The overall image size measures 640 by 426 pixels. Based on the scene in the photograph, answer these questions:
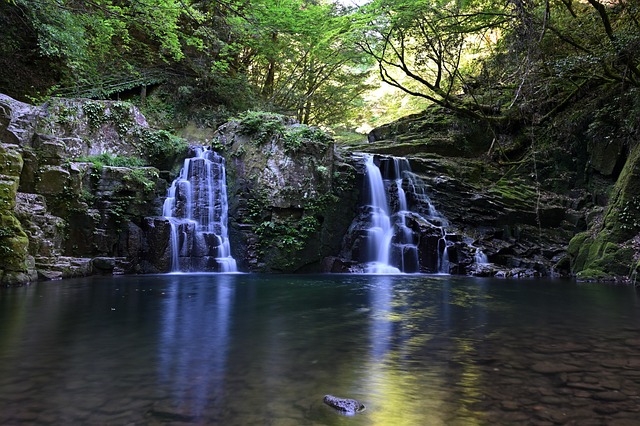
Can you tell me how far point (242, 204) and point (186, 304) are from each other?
24.9 ft

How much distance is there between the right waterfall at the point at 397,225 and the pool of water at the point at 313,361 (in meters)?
6.83

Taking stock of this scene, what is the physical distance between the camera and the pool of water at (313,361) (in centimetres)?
243

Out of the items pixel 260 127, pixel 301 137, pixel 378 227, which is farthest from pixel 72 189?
pixel 378 227

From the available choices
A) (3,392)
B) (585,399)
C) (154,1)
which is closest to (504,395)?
(585,399)

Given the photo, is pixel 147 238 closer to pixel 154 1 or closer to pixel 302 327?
pixel 154 1

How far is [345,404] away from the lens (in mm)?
2496

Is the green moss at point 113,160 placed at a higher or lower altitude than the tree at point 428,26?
lower

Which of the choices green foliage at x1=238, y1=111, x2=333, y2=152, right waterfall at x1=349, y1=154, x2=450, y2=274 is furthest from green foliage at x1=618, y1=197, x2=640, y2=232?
green foliage at x1=238, y1=111, x2=333, y2=152

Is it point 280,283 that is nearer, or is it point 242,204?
point 280,283

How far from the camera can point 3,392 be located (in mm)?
2686

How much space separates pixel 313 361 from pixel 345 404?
101 centimetres

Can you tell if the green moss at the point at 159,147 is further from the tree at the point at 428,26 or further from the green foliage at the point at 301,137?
the tree at the point at 428,26

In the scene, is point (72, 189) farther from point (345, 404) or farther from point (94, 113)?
point (345, 404)

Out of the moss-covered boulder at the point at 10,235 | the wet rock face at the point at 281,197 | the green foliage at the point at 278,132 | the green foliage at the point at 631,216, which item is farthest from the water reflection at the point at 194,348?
the green foliage at the point at 631,216
